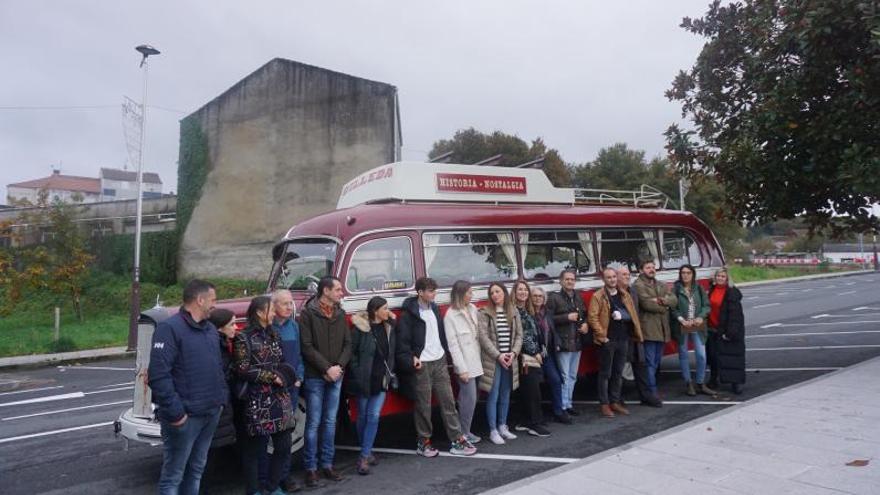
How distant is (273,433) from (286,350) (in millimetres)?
723

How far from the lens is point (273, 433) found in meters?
5.11

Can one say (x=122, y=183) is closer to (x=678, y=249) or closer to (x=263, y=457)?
(x=678, y=249)

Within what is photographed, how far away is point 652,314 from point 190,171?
2491cm

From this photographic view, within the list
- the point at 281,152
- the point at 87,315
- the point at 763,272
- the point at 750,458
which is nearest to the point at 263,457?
the point at 750,458

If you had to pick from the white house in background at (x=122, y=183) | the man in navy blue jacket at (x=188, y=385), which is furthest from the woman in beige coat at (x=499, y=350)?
the white house in background at (x=122, y=183)

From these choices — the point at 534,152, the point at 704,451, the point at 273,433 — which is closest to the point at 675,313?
the point at 704,451

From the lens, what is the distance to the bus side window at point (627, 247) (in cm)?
904

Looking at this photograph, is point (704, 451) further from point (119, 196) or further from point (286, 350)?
point (119, 196)

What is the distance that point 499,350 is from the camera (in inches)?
264

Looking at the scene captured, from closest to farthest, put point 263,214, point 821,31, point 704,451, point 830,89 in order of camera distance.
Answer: point 704,451 → point 821,31 → point 830,89 → point 263,214

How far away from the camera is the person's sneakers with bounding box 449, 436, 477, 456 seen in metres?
6.36

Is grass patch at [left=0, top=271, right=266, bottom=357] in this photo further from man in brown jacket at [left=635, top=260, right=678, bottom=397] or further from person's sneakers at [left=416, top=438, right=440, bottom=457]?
man in brown jacket at [left=635, top=260, right=678, bottom=397]

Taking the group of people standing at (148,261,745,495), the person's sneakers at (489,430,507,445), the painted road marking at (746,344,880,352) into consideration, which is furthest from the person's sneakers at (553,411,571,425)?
the painted road marking at (746,344,880,352)

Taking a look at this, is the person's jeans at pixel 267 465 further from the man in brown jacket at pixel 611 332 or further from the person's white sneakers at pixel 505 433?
the man in brown jacket at pixel 611 332
